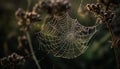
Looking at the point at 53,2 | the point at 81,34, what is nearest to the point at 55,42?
the point at 81,34

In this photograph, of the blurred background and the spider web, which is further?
the blurred background

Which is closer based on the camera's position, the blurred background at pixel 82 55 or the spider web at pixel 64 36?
the spider web at pixel 64 36

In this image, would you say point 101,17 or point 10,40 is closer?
point 101,17

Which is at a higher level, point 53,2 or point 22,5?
point 22,5

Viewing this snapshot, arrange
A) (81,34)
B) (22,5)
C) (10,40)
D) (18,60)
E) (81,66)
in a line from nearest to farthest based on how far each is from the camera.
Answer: (18,60)
(81,34)
(81,66)
(10,40)
(22,5)

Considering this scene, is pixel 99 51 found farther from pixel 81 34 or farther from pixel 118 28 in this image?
pixel 81 34

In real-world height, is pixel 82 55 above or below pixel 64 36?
below

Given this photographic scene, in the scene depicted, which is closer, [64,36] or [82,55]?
[64,36]

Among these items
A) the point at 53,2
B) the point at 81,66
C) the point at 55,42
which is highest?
the point at 53,2
